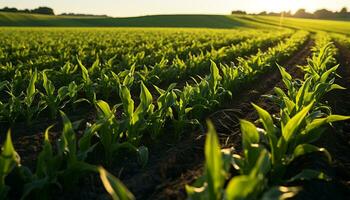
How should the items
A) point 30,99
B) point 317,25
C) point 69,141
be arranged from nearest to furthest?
point 69,141 < point 30,99 < point 317,25

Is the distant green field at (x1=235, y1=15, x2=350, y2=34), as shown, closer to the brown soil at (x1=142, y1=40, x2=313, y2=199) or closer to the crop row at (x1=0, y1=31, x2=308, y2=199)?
the brown soil at (x1=142, y1=40, x2=313, y2=199)

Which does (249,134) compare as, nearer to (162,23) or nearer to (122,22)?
(162,23)

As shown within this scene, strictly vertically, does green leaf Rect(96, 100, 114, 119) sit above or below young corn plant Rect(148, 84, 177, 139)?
above

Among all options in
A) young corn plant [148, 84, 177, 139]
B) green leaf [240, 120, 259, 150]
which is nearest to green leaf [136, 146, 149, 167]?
young corn plant [148, 84, 177, 139]

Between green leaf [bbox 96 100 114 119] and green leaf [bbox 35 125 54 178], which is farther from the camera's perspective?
green leaf [bbox 96 100 114 119]

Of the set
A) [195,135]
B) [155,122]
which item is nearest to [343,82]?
[195,135]

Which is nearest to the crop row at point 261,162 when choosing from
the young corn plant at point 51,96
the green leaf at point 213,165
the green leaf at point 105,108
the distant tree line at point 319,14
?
the green leaf at point 213,165

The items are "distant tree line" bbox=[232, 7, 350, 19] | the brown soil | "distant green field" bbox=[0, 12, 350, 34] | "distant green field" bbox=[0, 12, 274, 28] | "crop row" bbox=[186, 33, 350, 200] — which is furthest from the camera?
"distant tree line" bbox=[232, 7, 350, 19]

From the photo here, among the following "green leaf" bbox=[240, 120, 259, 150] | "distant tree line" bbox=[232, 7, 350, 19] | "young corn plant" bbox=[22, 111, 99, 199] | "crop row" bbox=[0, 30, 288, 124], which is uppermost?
"green leaf" bbox=[240, 120, 259, 150]

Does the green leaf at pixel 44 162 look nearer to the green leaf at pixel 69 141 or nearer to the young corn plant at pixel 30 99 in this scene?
the green leaf at pixel 69 141

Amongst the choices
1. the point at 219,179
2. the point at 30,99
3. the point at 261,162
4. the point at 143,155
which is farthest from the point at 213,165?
the point at 30,99

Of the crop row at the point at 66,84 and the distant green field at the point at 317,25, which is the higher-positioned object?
the crop row at the point at 66,84

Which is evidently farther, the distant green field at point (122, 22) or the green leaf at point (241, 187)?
the distant green field at point (122, 22)

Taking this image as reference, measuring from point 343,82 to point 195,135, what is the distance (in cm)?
598
